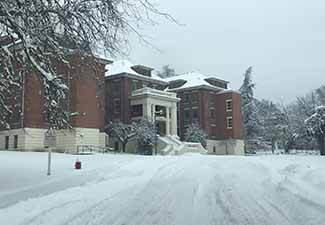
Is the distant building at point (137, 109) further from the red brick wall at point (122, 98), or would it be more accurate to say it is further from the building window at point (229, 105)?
the building window at point (229, 105)

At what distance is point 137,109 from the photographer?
6931 centimetres

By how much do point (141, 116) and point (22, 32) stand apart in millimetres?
54788

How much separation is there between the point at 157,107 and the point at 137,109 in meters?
4.10

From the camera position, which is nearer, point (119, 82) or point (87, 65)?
point (87, 65)

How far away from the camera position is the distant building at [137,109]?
163ft

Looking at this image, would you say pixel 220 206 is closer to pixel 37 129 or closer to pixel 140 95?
pixel 37 129

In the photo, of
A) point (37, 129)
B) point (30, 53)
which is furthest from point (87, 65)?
point (37, 129)

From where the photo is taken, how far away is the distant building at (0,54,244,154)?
163ft

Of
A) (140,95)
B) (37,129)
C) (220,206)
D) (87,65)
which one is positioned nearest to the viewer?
(220,206)

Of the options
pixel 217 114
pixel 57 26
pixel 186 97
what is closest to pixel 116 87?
pixel 186 97

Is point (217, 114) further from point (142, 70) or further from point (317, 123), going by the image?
point (317, 123)

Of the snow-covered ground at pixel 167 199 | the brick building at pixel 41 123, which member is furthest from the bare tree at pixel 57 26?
the brick building at pixel 41 123

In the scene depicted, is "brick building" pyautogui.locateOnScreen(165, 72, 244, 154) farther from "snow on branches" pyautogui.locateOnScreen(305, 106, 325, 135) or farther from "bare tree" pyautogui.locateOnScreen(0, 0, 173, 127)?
"bare tree" pyautogui.locateOnScreen(0, 0, 173, 127)

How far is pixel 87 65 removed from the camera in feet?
49.2
